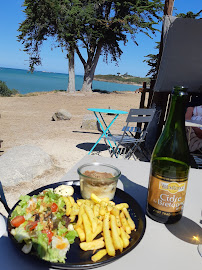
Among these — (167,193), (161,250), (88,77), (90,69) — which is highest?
(90,69)

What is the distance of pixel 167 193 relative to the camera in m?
1.04

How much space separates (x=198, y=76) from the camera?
19.9ft

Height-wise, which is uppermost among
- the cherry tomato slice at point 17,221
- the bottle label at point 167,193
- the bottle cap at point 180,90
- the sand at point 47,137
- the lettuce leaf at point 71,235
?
the bottle cap at point 180,90

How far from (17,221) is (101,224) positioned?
333mm

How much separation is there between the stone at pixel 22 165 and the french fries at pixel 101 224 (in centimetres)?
315

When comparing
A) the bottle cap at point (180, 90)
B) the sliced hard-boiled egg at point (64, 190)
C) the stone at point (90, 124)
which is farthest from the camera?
the stone at point (90, 124)

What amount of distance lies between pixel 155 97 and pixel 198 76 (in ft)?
3.94

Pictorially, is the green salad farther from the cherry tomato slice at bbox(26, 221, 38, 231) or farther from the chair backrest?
the chair backrest

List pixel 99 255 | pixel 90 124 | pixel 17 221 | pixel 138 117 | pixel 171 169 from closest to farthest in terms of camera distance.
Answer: pixel 99 255 → pixel 17 221 → pixel 171 169 → pixel 138 117 → pixel 90 124

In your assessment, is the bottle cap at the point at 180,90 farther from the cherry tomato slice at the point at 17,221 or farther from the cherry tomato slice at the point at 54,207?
the cherry tomato slice at the point at 17,221

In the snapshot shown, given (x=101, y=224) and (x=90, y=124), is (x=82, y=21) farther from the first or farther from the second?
(x=101, y=224)

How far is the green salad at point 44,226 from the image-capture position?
0.84m

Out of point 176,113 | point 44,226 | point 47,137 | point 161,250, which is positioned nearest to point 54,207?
point 44,226

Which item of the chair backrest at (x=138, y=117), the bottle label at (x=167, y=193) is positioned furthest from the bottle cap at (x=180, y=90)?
the chair backrest at (x=138, y=117)
